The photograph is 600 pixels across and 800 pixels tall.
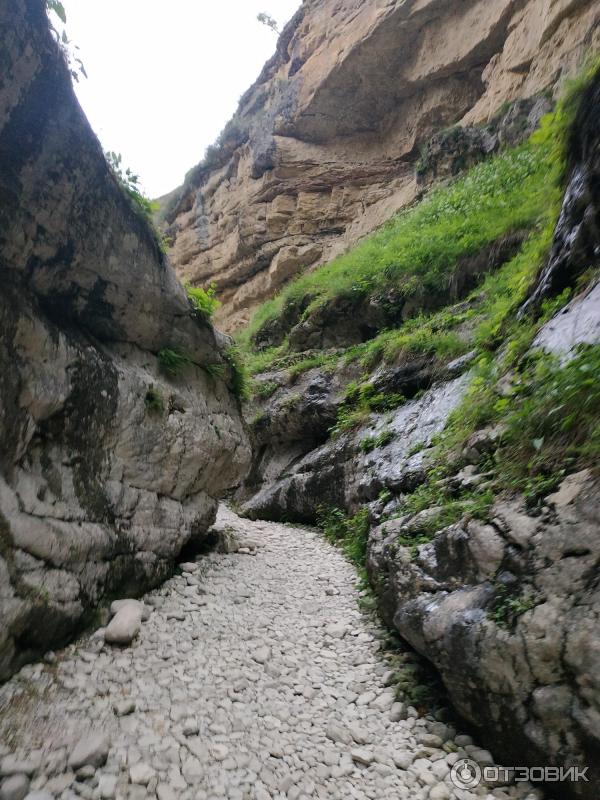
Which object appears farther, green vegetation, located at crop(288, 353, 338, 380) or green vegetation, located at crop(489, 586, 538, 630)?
green vegetation, located at crop(288, 353, 338, 380)

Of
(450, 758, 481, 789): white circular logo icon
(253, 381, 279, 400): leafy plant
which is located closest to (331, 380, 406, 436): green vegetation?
(253, 381, 279, 400): leafy plant

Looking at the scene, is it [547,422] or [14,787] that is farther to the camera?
[547,422]

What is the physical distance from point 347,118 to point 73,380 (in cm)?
2066

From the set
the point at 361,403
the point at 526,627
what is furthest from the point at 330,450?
the point at 526,627

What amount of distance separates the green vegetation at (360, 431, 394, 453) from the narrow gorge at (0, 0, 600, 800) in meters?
0.09

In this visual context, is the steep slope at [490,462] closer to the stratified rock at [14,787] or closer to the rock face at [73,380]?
the stratified rock at [14,787]

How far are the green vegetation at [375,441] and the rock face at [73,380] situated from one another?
3.00 m

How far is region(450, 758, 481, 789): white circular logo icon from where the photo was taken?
9.01ft

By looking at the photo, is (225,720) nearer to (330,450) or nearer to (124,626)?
(124,626)

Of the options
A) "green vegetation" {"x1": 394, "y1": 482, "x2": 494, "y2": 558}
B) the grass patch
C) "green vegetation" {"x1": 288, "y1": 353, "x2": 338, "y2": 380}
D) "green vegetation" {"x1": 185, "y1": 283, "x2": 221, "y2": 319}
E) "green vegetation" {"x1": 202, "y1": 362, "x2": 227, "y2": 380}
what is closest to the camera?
"green vegetation" {"x1": 394, "y1": 482, "x2": 494, "y2": 558}

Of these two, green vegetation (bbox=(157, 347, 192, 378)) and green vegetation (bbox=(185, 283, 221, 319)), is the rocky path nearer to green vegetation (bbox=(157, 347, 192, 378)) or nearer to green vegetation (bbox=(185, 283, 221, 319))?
green vegetation (bbox=(157, 347, 192, 378))

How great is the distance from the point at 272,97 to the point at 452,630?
26.5 meters

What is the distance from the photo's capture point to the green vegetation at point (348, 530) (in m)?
6.34

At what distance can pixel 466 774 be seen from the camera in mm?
2812
